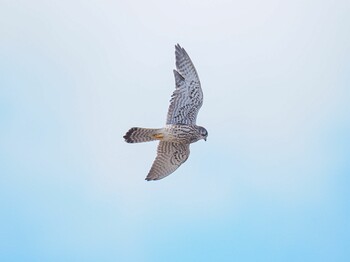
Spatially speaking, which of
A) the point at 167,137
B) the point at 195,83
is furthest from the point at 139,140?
the point at 195,83

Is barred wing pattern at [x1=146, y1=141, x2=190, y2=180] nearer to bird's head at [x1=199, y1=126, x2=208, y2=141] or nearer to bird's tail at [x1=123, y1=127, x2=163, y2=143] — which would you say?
bird's head at [x1=199, y1=126, x2=208, y2=141]

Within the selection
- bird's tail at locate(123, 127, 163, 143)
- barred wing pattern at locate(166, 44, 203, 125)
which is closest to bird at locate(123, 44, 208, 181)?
barred wing pattern at locate(166, 44, 203, 125)

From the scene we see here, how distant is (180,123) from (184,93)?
0.83 metres

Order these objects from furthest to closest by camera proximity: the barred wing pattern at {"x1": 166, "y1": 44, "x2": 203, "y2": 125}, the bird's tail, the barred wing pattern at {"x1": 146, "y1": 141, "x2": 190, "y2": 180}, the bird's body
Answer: the barred wing pattern at {"x1": 146, "y1": 141, "x2": 190, "y2": 180} → the barred wing pattern at {"x1": 166, "y1": 44, "x2": 203, "y2": 125} → the bird's body → the bird's tail

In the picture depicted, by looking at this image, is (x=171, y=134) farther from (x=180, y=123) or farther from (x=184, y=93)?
(x=184, y=93)

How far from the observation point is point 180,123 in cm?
2073

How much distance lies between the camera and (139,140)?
19750mm

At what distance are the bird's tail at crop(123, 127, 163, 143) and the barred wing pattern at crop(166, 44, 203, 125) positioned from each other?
2.14ft

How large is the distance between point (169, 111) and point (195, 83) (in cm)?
104

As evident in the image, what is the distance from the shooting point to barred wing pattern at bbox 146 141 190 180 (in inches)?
827

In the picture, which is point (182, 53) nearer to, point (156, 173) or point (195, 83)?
point (195, 83)

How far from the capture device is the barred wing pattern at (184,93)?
20766 millimetres

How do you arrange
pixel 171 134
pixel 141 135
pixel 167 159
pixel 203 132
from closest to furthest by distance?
pixel 141 135 → pixel 171 134 → pixel 203 132 → pixel 167 159

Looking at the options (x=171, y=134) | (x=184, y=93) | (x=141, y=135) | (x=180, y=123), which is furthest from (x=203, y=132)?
(x=141, y=135)
